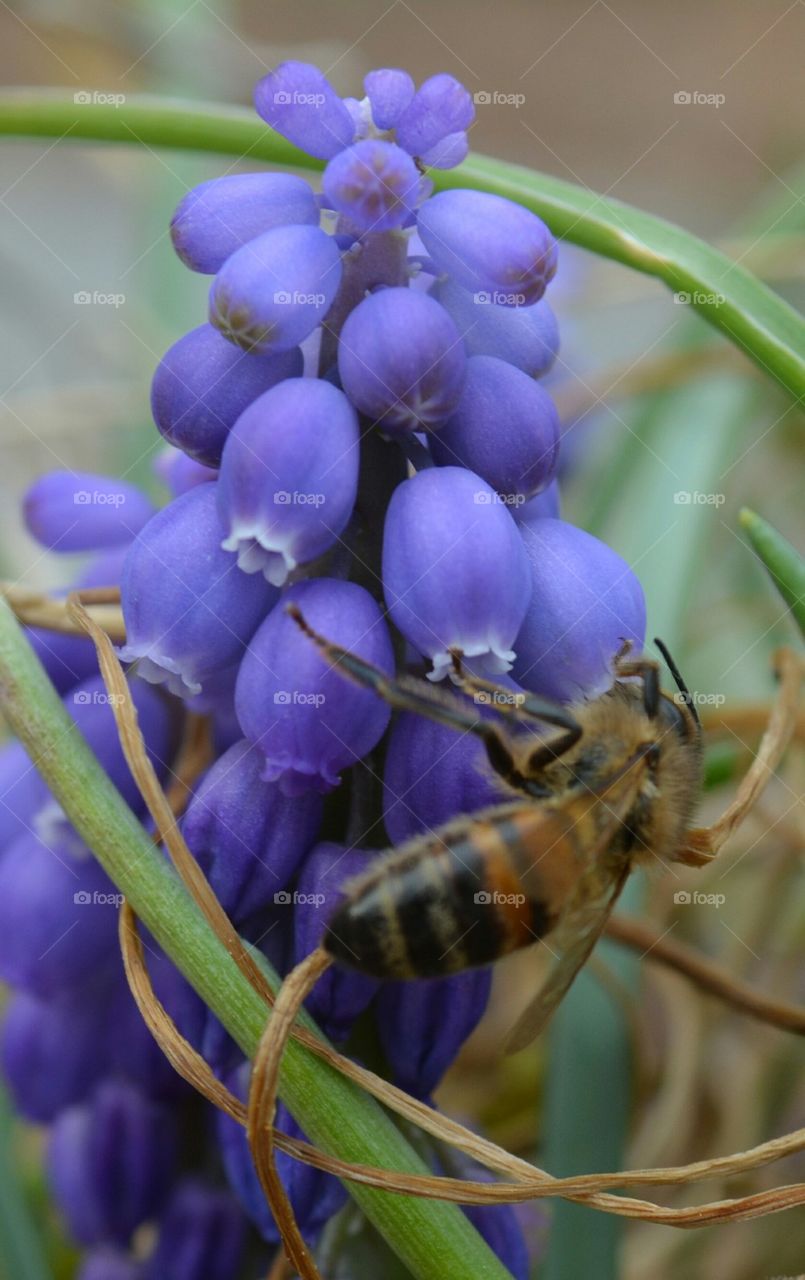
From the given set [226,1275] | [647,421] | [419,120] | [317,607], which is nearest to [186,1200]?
[226,1275]

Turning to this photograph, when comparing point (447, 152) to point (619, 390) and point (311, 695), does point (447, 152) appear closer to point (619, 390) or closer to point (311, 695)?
point (311, 695)

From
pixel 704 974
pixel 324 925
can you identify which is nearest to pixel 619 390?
pixel 704 974

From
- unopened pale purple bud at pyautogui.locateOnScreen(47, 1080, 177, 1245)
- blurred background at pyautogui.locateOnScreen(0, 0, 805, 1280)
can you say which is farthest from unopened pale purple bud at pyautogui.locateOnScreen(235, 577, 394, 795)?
blurred background at pyautogui.locateOnScreen(0, 0, 805, 1280)

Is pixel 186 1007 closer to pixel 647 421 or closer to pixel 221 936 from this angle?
pixel 221 936

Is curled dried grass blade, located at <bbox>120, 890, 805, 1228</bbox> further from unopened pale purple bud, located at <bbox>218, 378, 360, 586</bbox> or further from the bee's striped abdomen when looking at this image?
unopened pale purple bud, located at <bbox>218, 378, 360, 586</bbox>

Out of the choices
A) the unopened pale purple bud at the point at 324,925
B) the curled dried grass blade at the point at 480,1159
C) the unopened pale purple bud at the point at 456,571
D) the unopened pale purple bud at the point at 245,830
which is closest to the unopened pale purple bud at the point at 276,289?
the unopened pale purple bud at the point at 456,571

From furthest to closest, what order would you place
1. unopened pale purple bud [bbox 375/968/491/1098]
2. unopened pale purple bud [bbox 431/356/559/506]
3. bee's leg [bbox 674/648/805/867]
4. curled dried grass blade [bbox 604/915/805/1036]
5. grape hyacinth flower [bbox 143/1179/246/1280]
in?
curled dried grass blade [bbox 604/915/805/1036] < grape hyacinth flower [bbox 143/1179/246/1280] < bee's leg [bbox 674/648/805/867] < unopened pale purple bud [bbox 375/968/491/1098] < unopened pale purple bud [bbox 431/356/559/506]

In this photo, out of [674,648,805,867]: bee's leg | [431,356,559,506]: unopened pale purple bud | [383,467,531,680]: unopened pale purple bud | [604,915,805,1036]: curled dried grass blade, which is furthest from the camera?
[604,915,805,1036]: curled dried grass blade
